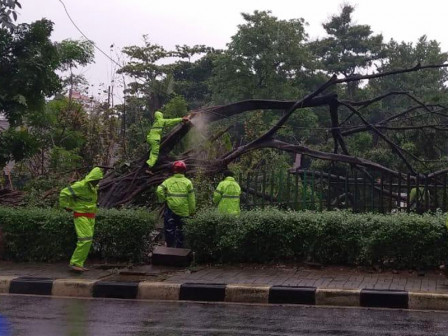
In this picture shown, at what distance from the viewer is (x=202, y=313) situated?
306 inches

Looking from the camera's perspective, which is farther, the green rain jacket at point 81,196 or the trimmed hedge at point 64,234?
the trimmed hedge at point 64,234

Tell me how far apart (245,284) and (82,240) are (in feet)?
8.65

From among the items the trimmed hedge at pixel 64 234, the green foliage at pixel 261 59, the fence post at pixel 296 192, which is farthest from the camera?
the green foliage at pixel 261 59

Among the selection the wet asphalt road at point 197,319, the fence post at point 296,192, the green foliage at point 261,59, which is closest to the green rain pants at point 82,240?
the wet asphalt road at point 197,319

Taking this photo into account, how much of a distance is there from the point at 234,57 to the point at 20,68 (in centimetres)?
2457

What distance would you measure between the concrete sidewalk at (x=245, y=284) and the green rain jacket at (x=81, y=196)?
0.92 meters

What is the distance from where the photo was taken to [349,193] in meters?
13.2

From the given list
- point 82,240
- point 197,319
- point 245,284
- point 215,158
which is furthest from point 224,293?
point 215,158

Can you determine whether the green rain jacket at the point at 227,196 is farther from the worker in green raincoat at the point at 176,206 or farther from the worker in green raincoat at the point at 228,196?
the worker in green raincoat at the point at 176,206

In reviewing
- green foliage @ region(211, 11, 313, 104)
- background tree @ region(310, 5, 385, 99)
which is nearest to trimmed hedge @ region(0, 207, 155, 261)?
green foliage @ region(211, 11, 313, 104)

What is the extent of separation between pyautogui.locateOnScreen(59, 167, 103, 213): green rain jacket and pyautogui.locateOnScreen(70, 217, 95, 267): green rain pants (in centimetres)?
16

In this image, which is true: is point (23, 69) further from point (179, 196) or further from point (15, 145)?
point (179, 196)

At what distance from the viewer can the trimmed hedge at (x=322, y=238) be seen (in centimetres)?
966

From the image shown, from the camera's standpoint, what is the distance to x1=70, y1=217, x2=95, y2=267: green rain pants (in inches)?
402
